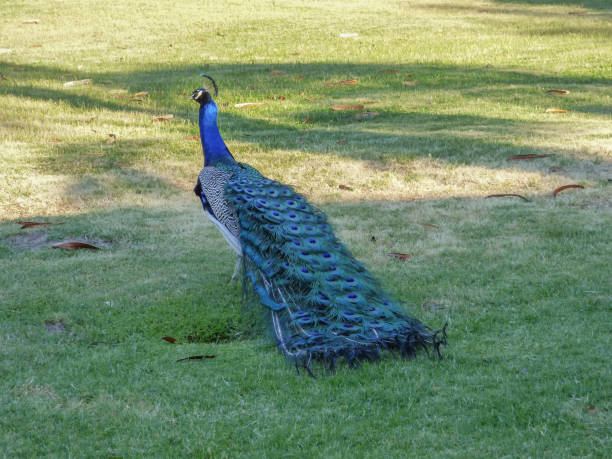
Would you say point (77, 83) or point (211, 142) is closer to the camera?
point (211, 142)

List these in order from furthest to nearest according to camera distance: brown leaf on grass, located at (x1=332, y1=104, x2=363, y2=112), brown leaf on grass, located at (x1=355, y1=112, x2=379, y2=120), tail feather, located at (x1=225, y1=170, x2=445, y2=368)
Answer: brown leaf on grass, located at (x1=332, y1=104, x2=363, y2=112) < brown leaf on grass, located at (x1=355, y1=112, x2=379, y2=120) < tail feather, located at (x1=225, y1=170, x2=445, y2=368)

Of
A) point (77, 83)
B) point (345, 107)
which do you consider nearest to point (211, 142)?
→ point (345, 107)

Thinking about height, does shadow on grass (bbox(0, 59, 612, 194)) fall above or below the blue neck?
below

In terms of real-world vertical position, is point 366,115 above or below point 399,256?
above

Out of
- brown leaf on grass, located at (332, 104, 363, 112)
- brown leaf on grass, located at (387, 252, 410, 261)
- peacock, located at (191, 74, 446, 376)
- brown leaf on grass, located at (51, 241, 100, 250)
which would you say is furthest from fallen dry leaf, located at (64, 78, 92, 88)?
brown leaf on grass, located at (387, 252, 410, 261)

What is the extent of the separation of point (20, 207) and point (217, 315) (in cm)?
386

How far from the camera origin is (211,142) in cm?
684

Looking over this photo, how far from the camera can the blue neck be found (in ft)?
22.2

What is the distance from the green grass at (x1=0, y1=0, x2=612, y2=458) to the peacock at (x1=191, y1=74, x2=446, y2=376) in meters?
0.16

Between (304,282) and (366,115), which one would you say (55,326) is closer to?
(304,282)

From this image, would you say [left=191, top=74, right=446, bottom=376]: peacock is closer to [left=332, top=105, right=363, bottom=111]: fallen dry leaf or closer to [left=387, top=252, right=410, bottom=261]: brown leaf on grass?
[left=387, top=252, right=410, bottom=261]: brown leaf on grass

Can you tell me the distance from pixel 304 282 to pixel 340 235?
2545 mm

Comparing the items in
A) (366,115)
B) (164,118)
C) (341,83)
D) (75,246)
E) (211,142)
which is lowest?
(75,246)

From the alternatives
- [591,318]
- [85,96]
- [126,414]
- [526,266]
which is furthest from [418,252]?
[85,96]
